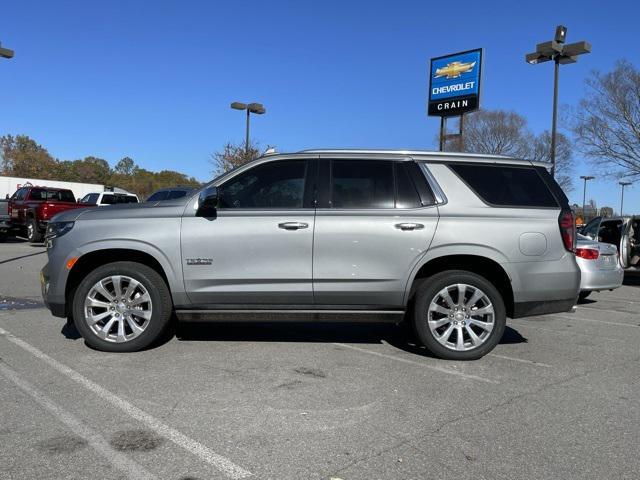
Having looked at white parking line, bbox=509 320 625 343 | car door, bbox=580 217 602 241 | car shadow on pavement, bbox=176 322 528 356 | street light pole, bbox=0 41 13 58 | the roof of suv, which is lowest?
white parking line, bbox=509 320 625 343

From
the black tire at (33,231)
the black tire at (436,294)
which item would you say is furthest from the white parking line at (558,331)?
the black tire at (33,231)

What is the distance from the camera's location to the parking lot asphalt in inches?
124

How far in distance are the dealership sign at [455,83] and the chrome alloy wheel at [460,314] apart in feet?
52.5

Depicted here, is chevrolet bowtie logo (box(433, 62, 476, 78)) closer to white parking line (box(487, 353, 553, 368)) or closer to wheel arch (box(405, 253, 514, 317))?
wheel arch (box(405, 253, 514, 317))

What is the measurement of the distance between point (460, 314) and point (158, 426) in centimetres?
301

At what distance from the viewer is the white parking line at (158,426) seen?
3098mm

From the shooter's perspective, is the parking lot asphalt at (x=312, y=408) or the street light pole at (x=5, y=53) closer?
the parking lot asphalt at (x=312, y=408)

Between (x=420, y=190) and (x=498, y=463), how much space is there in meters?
2.80

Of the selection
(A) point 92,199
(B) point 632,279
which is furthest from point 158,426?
(A) point 92,199

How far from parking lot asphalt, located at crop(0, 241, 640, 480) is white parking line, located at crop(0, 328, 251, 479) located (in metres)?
0.01

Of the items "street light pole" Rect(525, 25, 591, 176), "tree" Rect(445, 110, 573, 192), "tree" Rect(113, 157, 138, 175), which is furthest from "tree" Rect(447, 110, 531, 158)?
"tree" Rect(113, 157, 138, 175)

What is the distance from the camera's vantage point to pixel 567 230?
5289 mm

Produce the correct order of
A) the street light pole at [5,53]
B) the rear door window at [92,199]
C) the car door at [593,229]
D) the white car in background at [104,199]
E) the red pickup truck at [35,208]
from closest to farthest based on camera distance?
the car door at [593,229]
the street light pole at [5,53]
the red pickup truck at [35,208]
the white car in background at [104,199]
the rear door window at [92,199]

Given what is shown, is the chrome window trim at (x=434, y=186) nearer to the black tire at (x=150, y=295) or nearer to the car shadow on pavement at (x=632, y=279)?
the black tire at (x=150, y=295)
